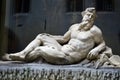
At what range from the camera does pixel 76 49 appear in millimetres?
5438

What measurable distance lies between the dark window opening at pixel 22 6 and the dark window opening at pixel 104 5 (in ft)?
4.14

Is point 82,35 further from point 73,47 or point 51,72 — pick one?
point 51,72

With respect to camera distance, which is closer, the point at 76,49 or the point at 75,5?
the point at 76,49

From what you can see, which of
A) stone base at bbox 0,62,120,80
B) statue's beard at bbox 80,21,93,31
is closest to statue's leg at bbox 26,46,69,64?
stone base at bbox 0,62,120,80

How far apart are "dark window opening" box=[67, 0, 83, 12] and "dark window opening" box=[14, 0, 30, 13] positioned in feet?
2.49

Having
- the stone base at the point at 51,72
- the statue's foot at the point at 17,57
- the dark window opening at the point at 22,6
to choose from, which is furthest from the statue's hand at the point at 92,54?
the dark window opening at the point at 22,6

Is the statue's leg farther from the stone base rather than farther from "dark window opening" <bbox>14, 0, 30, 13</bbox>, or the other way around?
"dark window opening" <bbox>14, 0, 30, 13</bbox>

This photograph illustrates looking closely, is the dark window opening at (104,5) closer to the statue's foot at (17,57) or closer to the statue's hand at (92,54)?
the statue's hand at (92,54)

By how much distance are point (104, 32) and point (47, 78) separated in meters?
1.54

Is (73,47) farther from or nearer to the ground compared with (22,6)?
nearer to the ground

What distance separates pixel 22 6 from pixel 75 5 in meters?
0.98

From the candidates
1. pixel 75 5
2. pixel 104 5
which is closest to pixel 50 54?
pixel 75 5

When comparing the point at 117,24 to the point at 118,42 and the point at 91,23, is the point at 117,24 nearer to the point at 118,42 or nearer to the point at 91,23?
the point at 118,42

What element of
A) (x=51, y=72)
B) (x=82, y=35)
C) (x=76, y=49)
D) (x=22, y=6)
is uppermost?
(x=22, y=6)
